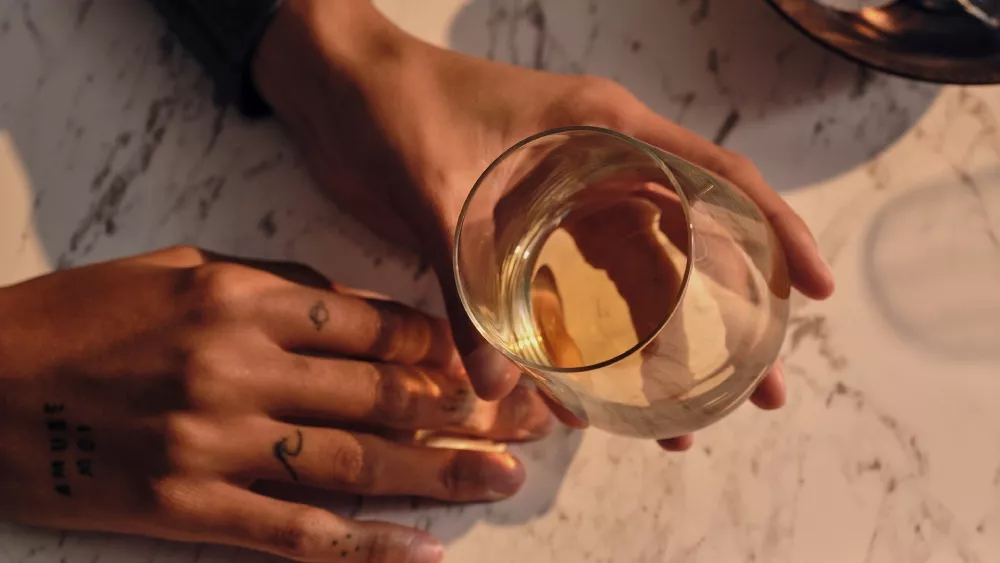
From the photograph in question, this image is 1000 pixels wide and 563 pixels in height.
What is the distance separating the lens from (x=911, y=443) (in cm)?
52

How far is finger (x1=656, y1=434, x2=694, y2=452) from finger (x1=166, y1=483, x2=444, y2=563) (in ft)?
0.53

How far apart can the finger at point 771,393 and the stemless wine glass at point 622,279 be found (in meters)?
0.08

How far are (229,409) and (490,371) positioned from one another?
0.61 ft

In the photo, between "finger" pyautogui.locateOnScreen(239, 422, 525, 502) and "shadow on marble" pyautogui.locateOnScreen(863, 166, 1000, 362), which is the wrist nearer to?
"finger" pyautogui.locateOnScreen(239, 422, 525, 502)

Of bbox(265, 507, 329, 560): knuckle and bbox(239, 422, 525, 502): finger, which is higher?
bbox(239, 422, 525, 502): finger

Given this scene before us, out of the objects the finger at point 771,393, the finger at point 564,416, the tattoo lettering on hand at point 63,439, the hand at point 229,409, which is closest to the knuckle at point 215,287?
the hand at point 229,409

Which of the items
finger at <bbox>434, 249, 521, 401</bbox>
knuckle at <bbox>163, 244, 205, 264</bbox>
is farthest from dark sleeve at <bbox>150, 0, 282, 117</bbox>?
finger at <bbox>434, 249, 521, 401</bbox>

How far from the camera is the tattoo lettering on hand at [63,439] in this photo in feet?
1.73

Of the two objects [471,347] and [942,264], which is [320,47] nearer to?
[471,347]

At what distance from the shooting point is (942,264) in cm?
54

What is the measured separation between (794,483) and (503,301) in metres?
0.23

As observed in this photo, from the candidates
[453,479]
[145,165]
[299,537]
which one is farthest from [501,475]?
[145,165]

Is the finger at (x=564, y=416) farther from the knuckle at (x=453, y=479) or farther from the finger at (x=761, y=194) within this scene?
the finger at (x=761, y=194)

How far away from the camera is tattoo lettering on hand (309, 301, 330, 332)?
0.54 meters
